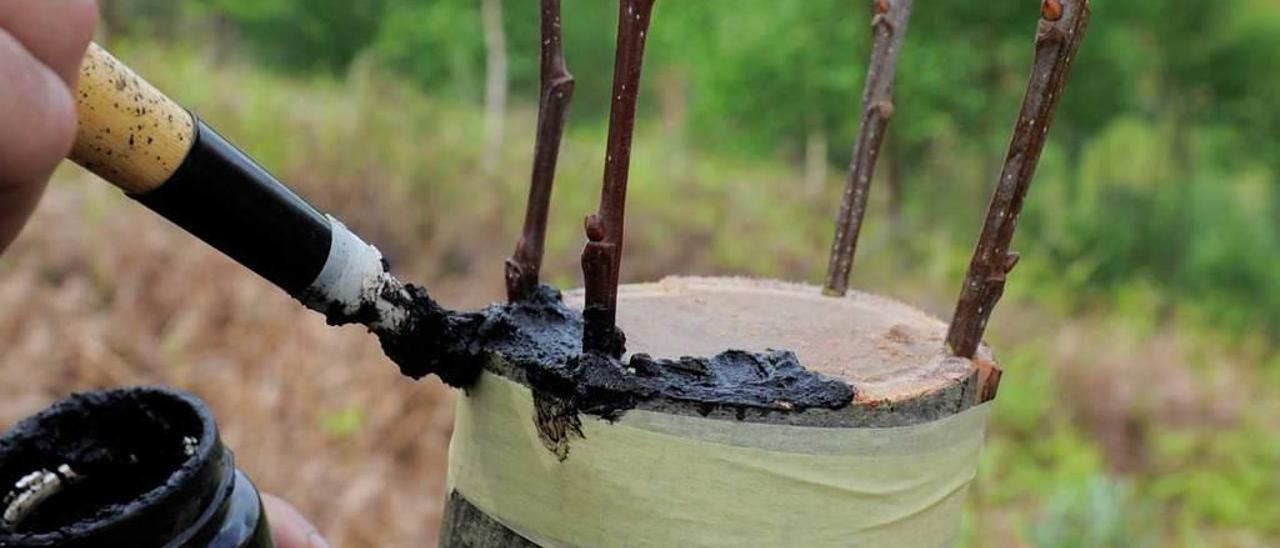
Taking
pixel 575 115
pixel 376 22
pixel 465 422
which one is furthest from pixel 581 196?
pixel 575 115

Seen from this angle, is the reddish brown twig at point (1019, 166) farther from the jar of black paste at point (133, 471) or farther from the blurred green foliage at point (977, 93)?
the blurred green foliage at point (977, 93)

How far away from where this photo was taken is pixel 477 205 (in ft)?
15.7

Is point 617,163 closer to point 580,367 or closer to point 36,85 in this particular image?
point 580,367

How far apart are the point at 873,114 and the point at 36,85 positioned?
668mm

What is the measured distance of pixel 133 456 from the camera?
64 centimetres

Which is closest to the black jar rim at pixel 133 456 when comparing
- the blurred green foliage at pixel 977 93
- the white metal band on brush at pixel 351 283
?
the white metal band on brush at pixel 351 283

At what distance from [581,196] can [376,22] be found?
100.0 inches

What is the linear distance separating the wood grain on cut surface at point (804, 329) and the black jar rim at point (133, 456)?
287 mm

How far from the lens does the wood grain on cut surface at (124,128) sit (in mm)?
508

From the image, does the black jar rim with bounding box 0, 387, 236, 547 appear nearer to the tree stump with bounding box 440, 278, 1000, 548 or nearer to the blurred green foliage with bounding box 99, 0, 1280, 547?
the tree stump with bounding box 440, 278, 1000, 548

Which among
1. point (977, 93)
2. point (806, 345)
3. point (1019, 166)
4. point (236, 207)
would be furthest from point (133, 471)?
point (977, 93)

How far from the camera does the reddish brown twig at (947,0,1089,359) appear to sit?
637mm

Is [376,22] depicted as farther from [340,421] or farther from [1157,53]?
[1157,53]

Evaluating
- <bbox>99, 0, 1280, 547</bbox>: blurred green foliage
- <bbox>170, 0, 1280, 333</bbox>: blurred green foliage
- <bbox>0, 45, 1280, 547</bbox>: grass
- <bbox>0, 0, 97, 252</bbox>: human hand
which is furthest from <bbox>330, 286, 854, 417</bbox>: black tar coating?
<bbox>170, 0, 1280, 333</bbox>: blurred green foliage
